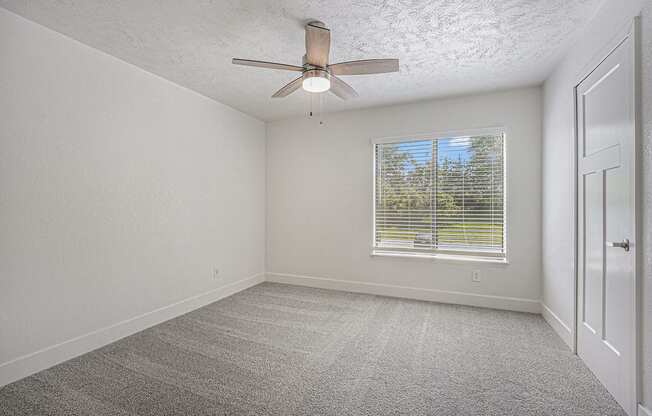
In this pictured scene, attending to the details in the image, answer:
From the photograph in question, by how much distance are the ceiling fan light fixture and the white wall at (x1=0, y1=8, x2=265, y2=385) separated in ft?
5.97

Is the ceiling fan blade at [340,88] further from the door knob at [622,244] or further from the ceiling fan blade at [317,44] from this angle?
the door knob at [622,244]

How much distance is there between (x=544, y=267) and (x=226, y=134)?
4224 mm

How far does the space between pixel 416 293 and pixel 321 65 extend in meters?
3.06

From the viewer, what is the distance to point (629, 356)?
176cm

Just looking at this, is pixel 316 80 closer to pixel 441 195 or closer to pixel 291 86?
pixel 291 86

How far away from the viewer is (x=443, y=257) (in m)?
3.88

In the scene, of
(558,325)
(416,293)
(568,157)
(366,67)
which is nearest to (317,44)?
→ (366,67)

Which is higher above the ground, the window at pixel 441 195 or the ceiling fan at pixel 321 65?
the ceiling fan at pixel 321 65

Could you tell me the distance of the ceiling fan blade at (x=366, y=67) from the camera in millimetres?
2102

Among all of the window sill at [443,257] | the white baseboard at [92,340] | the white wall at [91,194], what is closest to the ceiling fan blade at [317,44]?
the white wall at [91,194]

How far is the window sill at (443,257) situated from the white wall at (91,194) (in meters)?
2.28

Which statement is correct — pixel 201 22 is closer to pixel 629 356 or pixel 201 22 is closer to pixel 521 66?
pixel 521 66

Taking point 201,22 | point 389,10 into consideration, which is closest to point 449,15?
point 389,10

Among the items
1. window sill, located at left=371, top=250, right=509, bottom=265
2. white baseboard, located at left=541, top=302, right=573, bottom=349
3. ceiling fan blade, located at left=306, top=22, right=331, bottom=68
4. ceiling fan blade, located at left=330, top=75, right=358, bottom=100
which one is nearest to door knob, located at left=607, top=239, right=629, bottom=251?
white baseboard, located at left=541, top=302, right=573, bottom=349
